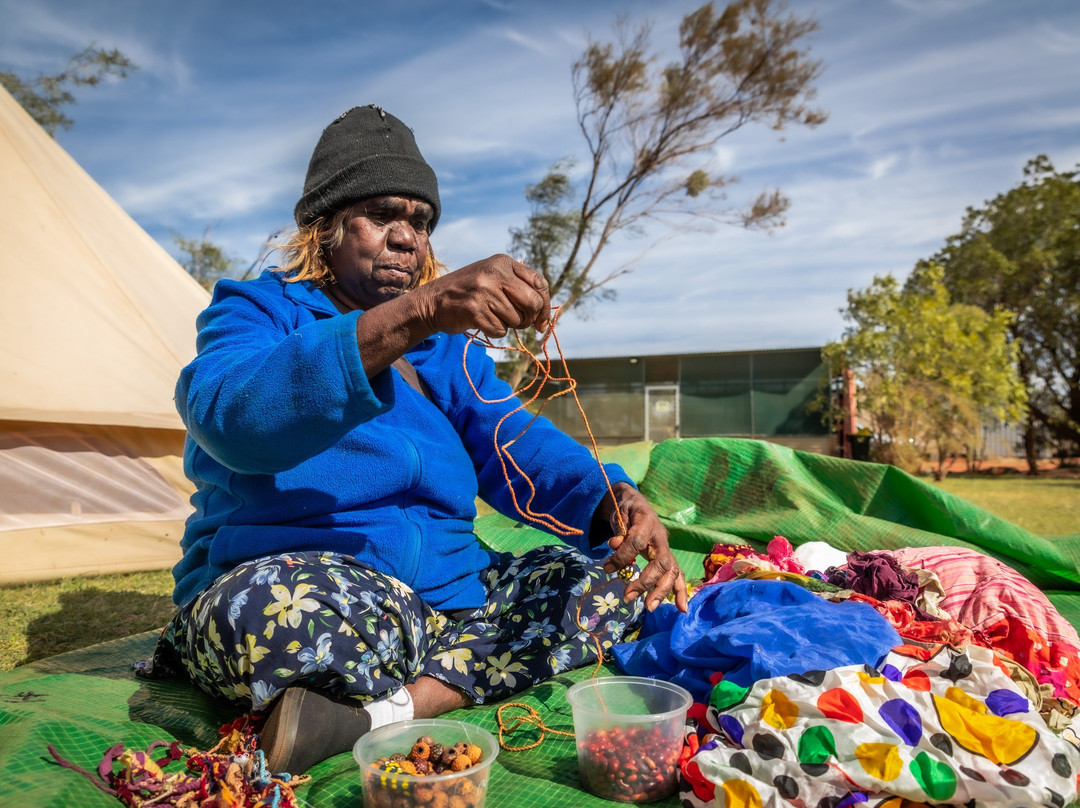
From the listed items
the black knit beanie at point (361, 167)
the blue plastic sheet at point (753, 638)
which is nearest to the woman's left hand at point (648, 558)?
the blue plastic sheet at point (753, 638)

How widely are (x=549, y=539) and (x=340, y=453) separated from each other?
1589 mm

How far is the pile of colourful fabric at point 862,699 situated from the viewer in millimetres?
1229

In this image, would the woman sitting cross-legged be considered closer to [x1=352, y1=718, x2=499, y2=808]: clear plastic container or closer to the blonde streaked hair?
the blonde streaked hair

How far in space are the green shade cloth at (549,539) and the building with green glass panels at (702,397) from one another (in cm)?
1031

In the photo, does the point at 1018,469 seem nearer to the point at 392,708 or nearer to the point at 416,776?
the point at 392,708

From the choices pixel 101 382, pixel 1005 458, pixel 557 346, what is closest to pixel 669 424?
pixel 1005 458

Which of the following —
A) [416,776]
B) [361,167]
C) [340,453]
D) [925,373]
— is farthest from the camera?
[925,373]

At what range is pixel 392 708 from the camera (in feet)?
5.03

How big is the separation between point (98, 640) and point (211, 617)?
1.44m

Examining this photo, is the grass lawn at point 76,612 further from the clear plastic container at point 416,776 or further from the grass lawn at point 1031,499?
the grass lawn at point 1031,499

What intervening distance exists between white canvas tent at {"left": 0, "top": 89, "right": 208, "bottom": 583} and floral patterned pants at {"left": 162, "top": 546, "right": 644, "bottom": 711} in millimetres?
1943

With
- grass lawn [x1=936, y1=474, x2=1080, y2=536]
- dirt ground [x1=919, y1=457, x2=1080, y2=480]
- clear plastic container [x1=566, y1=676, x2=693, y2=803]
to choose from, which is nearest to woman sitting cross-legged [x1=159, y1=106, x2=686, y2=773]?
clear plastic container [x1=566, y1=676, x2=693, y2=803]

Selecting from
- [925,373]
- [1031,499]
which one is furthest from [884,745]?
[925,373]

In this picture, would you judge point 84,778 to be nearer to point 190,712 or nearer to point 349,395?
point 190,712
